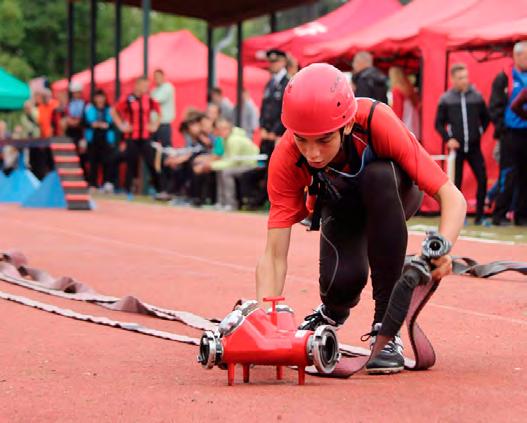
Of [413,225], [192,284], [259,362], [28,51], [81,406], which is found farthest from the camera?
[28,51]

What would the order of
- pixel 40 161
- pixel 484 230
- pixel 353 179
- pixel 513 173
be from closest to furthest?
1. pixel 353 179
2. pixel 484 230
3. pixel 513 173
4. pixel 40 161

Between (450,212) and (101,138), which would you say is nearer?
(450,212)

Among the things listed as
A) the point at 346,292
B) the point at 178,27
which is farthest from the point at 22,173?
the point at 178,27

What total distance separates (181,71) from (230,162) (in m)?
13.1

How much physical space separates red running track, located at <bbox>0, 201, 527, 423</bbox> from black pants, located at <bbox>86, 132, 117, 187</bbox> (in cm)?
1391

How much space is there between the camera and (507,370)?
5273mm

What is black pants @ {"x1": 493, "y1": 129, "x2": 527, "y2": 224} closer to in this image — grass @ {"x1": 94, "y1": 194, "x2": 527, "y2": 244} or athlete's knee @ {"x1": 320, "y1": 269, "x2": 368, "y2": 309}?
grass @ {"x1": 94, "y1": 194, "x2": 527, "y2": 244}

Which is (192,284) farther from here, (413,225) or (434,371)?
(413,225)

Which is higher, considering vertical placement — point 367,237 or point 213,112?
point 367,237

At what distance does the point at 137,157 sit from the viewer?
2359cm

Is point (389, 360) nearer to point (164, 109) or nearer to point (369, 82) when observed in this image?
point (369, 82)

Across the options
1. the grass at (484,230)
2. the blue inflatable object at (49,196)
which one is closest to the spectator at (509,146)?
the grass at (484,230)

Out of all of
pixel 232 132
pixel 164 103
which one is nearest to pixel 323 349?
pixel 232 132

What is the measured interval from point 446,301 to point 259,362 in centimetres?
340
